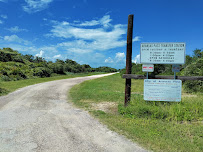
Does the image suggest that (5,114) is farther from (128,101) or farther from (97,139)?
(128,101)

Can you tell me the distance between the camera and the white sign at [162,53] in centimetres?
608

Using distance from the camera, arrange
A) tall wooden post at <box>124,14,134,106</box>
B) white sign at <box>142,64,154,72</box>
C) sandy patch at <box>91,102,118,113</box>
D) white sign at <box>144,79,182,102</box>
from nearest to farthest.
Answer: white sign at <box>144,79,182,102</box>, white sign at <box>142,64,154,72</box>, tall wooden post at <box>124,14,134,106</box>, sandy patch at <box>91,102,118,113</box>

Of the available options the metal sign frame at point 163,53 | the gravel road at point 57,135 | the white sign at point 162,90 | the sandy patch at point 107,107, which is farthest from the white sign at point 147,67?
the gravel road at point 57,135

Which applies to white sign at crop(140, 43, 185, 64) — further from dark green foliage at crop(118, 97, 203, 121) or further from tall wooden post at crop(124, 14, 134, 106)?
dark green foliage at crop(118, 97, 203, 121)

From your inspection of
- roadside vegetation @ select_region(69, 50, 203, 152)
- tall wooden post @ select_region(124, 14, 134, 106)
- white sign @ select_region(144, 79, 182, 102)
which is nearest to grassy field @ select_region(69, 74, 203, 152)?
roadside vegetation @ select_region(69, 50, 203, 152)

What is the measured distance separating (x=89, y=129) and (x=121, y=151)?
55.9 inches

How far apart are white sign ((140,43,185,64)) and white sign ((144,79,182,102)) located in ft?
2.72

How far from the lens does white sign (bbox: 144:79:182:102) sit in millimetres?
6047

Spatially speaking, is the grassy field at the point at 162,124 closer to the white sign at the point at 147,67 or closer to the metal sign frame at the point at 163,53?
the white sign at the point at 147,67

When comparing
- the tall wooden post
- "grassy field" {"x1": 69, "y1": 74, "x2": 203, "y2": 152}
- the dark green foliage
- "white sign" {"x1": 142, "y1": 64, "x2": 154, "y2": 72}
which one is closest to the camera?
"grassy field" {"x1": 69, "y1": 74, "x2": 203, "y2": 152}

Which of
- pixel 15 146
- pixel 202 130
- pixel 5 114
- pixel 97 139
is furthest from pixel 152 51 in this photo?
pixel 5 114

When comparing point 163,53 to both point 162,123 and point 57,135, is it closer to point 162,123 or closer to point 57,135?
point 162,123

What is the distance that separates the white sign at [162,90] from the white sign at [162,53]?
83 cm

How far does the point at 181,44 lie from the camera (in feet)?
20.0
